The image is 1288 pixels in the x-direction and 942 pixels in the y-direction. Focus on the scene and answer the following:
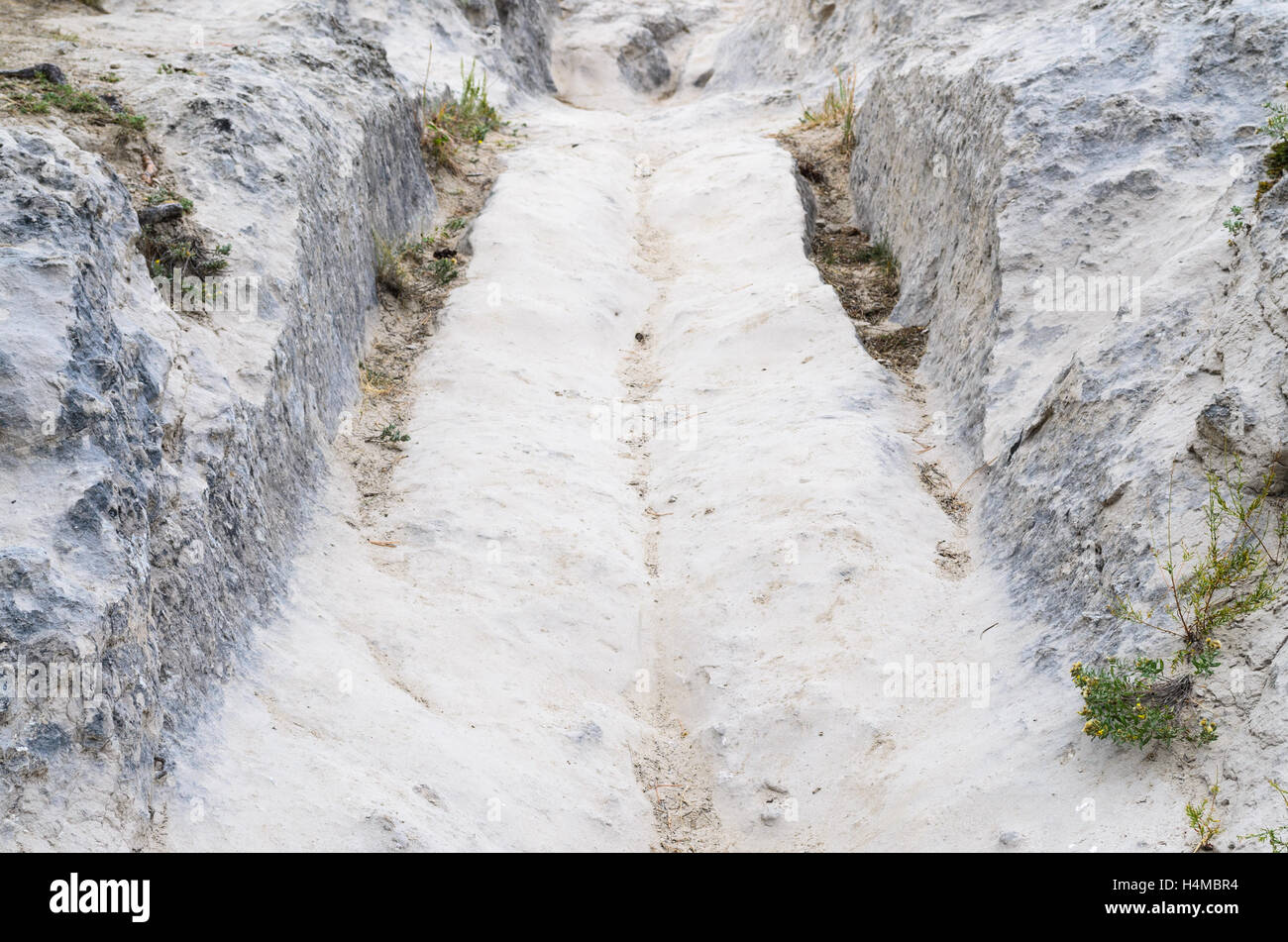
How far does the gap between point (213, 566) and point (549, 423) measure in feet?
9.39

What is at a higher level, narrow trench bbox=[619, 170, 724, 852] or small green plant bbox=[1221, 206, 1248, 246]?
small green plant bbox=[1221, 206, 1248, 246]

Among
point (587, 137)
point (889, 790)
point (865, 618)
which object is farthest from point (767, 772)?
point (587, 137)

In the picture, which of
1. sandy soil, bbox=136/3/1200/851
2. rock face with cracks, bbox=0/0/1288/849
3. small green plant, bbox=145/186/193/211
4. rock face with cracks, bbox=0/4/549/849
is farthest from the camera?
small green plant, bbox=145/186/193/211

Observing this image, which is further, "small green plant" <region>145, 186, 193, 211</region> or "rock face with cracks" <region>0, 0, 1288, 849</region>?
"small green plant" <region>145, 186, 193, 211</region>

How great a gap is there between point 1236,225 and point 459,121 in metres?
8.84

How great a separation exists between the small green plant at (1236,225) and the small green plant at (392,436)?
186 inches

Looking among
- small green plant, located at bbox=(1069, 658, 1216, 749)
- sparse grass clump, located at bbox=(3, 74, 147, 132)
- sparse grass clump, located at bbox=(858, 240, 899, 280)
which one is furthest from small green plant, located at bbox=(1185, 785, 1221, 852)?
sparse grass clump, located at bbox=(3, 74, 147, 132)

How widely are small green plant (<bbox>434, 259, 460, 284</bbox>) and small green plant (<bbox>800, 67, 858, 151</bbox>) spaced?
5146 mm

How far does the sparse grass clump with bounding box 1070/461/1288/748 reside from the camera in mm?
3549

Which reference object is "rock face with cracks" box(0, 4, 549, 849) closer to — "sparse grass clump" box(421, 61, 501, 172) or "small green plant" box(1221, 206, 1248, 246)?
"sparse grass clump" box(421, 61, 501, 172)

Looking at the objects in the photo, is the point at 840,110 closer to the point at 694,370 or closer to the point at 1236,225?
the point at 694,370

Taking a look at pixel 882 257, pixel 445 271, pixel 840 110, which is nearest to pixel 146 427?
pixel 445 271

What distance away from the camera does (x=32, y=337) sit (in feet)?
12.0
